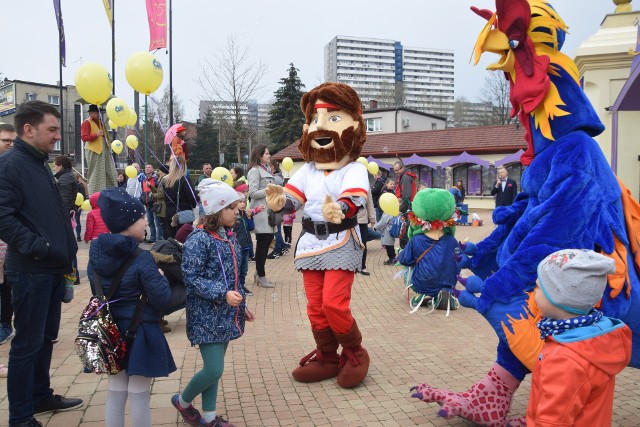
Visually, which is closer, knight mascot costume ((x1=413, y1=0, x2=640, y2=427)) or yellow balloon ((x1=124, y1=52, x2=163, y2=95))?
knight mascot costume ((x1=413, y1=0, x2=640, y2=427))

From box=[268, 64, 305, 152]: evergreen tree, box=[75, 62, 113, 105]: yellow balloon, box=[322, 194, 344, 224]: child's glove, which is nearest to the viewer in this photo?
box=[322, 194, 344, 224]: child's glove

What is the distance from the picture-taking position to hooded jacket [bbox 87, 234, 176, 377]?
294 centimetres

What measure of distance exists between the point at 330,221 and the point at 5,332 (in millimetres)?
3525

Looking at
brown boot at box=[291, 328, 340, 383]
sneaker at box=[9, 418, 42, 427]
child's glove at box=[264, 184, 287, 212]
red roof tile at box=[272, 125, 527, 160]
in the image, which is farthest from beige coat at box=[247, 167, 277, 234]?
red roof tile at box=[272, 125, 527, 160]

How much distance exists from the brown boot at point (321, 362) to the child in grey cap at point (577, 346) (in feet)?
7.38

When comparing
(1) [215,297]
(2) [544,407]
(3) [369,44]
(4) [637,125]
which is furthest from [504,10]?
(3) [369,44]

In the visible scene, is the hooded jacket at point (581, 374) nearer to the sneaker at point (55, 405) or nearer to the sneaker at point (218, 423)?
the sneaker at point (218, 423)

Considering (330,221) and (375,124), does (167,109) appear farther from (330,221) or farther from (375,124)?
(330,221)

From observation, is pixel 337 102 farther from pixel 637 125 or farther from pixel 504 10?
pixel 637 125

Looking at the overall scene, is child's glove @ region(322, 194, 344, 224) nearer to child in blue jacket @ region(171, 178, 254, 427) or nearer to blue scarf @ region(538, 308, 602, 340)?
child in blue jacket @ region(171, 178, 254, 427)

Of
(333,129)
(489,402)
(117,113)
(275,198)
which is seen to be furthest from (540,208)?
(117,113)

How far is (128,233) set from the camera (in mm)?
3096

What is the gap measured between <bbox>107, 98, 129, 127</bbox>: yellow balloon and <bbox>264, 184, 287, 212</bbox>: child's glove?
718cm

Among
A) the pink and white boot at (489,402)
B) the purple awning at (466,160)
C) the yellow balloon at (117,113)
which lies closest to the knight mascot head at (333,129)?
the pink and white boot at (489,402)
